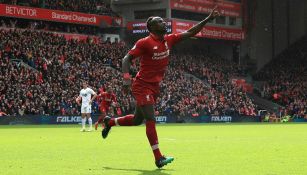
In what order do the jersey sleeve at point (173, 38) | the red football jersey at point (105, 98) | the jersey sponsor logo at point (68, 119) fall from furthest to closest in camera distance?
the jersey sponsor logo at point (68, 119) → the red football jersey at point (105, 98) → the jersey sleeve at point (173, 38)

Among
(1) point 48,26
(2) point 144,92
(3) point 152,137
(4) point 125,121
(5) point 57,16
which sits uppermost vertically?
(5) point 57,16

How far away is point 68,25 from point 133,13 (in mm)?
10102

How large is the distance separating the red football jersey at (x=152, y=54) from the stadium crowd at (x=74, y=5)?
131 ft

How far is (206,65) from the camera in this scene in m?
64.4

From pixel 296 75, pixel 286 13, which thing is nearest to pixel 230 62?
pixel 296 75

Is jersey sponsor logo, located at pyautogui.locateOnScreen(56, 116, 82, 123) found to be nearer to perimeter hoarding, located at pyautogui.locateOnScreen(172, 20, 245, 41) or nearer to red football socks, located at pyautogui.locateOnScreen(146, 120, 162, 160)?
perimeter hoarding, located at pyautogui.locateOnScreen(172, 20, 245, 41)

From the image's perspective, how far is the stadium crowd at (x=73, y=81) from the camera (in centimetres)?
3878

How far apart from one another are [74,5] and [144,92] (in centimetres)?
4532

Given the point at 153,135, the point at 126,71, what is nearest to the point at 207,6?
the point at 126,71

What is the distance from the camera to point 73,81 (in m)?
42.9

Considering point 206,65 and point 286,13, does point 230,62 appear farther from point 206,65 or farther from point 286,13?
point 286,13

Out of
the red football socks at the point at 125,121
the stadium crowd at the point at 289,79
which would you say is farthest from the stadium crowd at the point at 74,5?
the red football socks at the point at 125,121

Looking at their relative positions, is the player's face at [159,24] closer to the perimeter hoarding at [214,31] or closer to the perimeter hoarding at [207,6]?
the perimeter hoarding at [214,31]

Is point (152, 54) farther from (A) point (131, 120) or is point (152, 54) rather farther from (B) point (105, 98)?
(B) point (105, 98)
